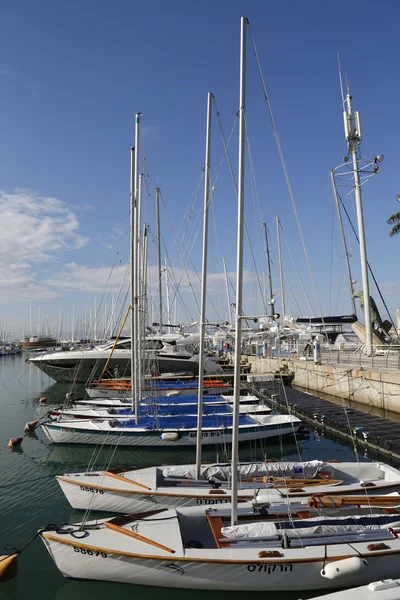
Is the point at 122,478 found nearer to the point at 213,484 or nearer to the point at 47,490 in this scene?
the point at 213,484

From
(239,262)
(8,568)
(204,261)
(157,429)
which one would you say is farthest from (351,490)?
(157,429)

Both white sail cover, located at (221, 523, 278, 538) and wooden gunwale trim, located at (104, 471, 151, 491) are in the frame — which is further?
wooden gunwale trim, located at (104, 471, 151, 491)

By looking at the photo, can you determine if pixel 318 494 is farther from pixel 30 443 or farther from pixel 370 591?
pixel 30 443

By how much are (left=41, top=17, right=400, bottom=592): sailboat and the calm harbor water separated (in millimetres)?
524

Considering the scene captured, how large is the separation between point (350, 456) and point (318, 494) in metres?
6.59

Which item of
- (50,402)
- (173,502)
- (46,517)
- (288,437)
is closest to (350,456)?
(288,437)

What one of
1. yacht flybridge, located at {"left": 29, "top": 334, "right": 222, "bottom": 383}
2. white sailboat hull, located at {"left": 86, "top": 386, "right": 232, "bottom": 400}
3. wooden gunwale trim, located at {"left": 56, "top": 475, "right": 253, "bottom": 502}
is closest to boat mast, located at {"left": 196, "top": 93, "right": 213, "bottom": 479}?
wooden gunwale trim, located at {"left": 56, "top": 475, "right": 253, "bottom": 502}

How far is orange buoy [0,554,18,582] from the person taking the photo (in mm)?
7434

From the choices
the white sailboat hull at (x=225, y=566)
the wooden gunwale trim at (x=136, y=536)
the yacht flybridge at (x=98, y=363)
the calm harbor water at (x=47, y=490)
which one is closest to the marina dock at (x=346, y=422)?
the calm harbor water at (x=47, y=490)

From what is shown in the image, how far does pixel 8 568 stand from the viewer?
745 cm

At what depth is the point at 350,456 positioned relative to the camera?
15.2 metres

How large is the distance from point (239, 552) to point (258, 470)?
451 centimetres

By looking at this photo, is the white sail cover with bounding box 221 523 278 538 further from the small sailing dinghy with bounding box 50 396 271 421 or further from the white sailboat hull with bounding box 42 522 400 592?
the small sailing dinghy with bounding box 50 396 271 421

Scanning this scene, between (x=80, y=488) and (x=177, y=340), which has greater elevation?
(x=177, y=340)
